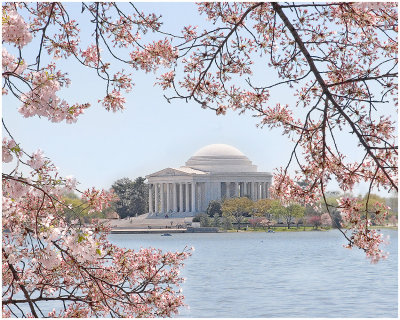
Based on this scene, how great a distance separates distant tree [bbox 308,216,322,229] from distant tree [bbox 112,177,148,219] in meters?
29.6

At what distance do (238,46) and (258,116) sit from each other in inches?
30.0

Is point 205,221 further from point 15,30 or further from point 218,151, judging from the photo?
point 15,30

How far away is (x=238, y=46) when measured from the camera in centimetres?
841

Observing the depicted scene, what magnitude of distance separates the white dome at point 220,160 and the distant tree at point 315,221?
63.3 ft

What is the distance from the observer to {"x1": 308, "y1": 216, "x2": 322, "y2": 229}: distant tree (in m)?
113

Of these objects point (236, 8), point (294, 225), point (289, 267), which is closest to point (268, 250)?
point (289, 267)

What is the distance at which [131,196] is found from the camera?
436 feet

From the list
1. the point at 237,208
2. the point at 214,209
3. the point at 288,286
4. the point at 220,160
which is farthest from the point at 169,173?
the point at 288,286

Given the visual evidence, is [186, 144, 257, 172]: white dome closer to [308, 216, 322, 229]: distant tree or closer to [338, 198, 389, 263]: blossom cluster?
[308, 216, 322, 229]: distant tree

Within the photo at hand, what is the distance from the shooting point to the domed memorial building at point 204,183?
129 meters

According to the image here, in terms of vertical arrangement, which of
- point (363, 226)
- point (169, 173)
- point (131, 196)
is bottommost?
point (363, 226)

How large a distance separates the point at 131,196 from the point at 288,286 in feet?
310

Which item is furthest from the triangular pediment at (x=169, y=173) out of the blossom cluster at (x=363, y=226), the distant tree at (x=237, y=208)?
the blossom cluster at (x=363, y=226)

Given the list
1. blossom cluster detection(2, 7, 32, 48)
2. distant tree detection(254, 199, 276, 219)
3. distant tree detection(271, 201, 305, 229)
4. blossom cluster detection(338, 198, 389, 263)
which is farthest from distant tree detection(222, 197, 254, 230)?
blossom cluster detection(2, 7, 32, 48)
